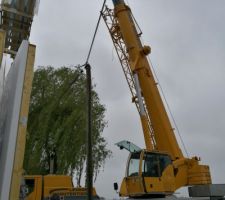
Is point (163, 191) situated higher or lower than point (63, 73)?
lower

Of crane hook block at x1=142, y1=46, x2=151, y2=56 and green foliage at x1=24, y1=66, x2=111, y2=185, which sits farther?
green foliage at x1=24, y1=66, x2=111, y2=185

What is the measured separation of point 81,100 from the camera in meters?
19.3

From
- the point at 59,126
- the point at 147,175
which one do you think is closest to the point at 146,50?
the point at 147,175

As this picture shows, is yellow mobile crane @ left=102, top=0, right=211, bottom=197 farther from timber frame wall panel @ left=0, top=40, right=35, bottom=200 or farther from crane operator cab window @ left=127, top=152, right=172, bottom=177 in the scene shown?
timber frame wall panel @ left=0, top=40, right=35, bottom=200

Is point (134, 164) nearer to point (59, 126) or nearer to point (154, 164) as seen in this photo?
point (154, 164)

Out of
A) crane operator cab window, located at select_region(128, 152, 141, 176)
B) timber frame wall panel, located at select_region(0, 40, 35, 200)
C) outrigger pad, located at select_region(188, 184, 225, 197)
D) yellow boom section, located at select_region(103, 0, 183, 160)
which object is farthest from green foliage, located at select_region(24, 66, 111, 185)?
timber frame wall panel, located at select_region(0, 40, 35, 200)

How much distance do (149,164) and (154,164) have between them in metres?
0.18

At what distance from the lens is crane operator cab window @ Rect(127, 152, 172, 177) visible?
1082cm

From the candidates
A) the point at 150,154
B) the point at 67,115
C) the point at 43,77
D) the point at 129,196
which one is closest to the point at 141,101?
the point at 150,154

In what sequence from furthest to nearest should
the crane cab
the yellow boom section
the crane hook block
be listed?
the crane hook block → the yellow boom section → the crane cab

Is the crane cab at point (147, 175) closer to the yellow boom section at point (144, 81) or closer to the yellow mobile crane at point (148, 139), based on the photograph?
the yellow mobile crane at point (148, 139)

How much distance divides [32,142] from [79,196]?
703cm

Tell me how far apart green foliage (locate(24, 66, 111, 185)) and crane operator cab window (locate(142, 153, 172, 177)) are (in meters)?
6.67

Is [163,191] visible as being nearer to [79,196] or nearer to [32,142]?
[79,196]
